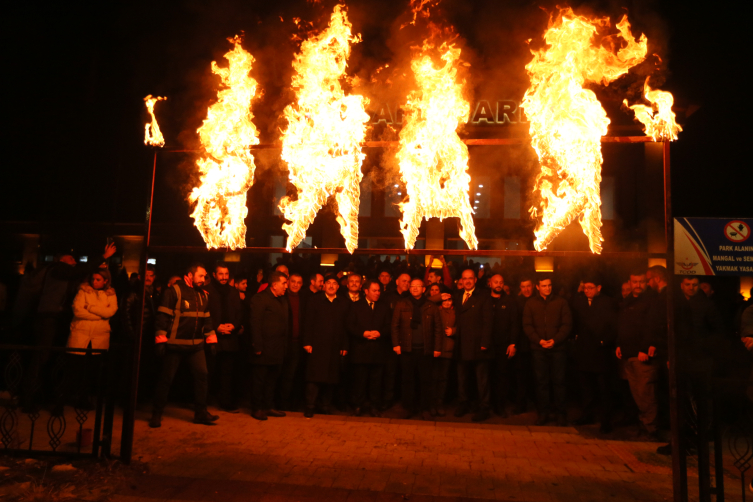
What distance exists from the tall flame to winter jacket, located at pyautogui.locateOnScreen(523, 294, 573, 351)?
5.63ft

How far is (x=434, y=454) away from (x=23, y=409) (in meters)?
5.31

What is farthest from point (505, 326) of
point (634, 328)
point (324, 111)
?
point (324, 111)

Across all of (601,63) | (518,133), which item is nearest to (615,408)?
(601,63)

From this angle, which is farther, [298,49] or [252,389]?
[252,389]

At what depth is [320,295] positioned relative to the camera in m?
7.28

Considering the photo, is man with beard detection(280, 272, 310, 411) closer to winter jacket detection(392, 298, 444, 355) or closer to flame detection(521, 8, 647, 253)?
winter jacket detection(392, 298, 444, 355)

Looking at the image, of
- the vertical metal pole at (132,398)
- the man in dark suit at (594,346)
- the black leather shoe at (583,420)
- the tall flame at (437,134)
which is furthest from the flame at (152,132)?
the black leather shoe at (583,420)

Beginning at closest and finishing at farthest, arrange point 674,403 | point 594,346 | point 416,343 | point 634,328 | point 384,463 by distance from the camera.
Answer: point 674,403 → point 384,463 → point 634,328 → point 594,346 → point 416,343

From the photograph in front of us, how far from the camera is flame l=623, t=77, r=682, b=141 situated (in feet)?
15.5

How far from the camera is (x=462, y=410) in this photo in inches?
282

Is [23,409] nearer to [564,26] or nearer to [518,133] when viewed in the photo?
[564,26]

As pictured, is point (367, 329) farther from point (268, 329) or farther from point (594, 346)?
point (594, 346)

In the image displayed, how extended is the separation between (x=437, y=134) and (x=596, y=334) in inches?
137

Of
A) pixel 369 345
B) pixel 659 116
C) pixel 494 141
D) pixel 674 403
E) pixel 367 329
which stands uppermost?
pixel 659 116
